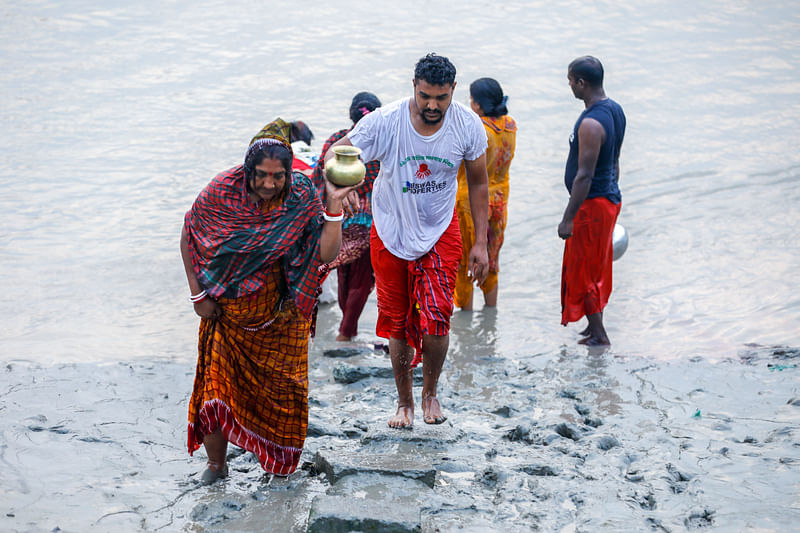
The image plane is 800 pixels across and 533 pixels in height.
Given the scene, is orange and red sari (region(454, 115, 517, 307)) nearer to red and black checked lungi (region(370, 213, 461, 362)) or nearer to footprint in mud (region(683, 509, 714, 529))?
red and black checked lungi (region(370, 213, 461, 362))

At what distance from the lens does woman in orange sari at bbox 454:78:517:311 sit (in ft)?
21.7

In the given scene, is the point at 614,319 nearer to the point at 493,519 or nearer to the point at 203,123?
the point at 493,519

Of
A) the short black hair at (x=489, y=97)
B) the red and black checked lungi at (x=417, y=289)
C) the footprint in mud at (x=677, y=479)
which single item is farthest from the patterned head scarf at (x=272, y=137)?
the short black hair at (x=489, y=97)

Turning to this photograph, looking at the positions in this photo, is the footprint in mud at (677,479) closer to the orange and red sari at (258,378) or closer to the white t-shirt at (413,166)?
the white t-shirt at (413,166)

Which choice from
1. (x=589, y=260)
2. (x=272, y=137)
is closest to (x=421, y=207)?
(x=272, y=137)

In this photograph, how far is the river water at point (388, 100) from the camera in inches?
280

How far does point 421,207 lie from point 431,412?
116 cm

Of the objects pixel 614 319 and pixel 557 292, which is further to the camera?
pixel 557 292

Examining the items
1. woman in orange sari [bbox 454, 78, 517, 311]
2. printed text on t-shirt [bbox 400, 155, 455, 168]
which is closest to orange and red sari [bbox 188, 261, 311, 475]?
printed text on t-shirt [bbox 400, 155, 455, 168]

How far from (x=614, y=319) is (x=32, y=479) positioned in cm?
475

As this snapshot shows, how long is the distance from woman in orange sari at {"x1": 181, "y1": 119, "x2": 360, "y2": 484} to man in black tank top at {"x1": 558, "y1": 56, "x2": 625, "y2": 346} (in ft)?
8.53

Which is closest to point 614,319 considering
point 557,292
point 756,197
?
point 557,292

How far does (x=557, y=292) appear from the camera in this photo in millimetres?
7941

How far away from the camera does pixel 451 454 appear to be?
4.48m
